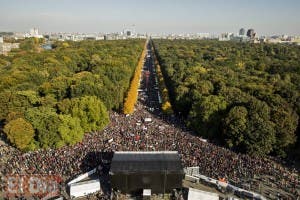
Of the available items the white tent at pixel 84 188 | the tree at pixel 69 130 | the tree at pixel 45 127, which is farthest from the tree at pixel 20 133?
the white tent at pixel 84 188

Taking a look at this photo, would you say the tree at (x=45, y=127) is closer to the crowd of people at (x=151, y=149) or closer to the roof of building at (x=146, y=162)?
the crowd of people at (x=151, y=149)

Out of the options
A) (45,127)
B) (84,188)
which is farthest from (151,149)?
(45,127)

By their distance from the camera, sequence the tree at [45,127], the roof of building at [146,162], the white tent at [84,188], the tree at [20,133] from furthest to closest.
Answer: the tree at [45,127] < the tree at [20,133] < the white tent at [84,188] < the roof of building at [146,162]

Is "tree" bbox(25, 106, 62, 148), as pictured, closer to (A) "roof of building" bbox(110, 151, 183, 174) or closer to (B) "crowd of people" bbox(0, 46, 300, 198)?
(B) "crowd of people" bbox(0, 46, 300, 198)

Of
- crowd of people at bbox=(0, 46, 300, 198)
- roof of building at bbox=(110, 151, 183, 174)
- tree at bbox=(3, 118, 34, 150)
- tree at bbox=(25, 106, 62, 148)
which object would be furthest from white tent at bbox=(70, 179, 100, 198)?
tree at bbox=(3, 118, 34, 150)

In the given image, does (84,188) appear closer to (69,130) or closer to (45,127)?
(69,130)
